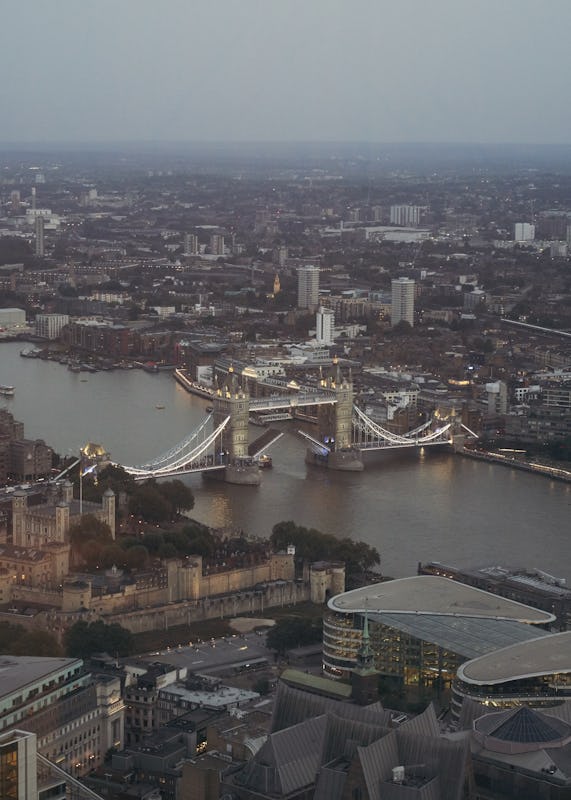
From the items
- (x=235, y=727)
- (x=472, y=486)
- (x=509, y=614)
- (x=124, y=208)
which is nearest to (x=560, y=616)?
(x=509, y=614)

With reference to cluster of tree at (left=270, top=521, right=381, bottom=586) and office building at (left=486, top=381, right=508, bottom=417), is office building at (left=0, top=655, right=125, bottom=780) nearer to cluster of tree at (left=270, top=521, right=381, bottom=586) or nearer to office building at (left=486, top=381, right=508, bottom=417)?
cluster of tree at (left=270, top=521, right=381, bottom=586)

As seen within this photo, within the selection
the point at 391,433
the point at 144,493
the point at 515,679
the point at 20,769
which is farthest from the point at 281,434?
the point at 20,769

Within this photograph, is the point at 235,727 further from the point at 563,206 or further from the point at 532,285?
the point at 563,206

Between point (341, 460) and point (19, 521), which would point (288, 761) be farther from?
point (341, 460)

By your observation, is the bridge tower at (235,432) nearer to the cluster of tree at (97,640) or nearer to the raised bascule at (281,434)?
the raised bascule at (281,434)

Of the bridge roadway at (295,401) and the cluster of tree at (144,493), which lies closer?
the cluster of tree at (144,493)

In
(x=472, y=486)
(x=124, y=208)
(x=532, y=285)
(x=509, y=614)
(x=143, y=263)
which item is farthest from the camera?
(x=124, y=208)

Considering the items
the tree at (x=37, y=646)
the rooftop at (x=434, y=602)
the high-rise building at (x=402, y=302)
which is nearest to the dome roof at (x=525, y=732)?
the rooftop at (x=434, y=602)
